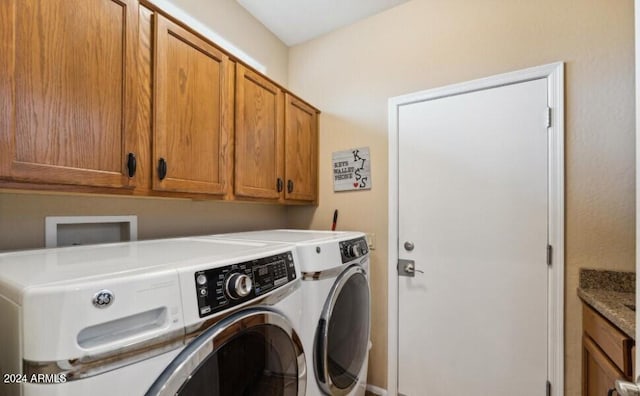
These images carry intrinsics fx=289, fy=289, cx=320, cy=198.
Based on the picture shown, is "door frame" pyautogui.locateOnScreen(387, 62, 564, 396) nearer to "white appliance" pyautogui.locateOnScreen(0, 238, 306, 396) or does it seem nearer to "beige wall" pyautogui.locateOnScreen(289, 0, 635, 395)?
"beige wall" pyautogui.locateOnScreen(289, 0, 635, 395)

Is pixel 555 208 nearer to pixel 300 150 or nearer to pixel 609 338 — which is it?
pixel 609 338

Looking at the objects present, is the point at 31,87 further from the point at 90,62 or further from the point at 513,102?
the point at 513,102

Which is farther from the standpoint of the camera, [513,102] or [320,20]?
[320,20]

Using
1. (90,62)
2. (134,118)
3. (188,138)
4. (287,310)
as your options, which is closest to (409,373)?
(287,310)

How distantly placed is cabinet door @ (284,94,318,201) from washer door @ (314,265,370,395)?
2.59 feet

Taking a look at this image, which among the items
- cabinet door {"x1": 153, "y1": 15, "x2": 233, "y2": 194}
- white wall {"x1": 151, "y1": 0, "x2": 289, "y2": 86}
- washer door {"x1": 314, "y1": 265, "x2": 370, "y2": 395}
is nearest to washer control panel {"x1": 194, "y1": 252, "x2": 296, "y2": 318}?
washer door {"x1": 314, "y1": 265, "x2": 370, "y2": 395}

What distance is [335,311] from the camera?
51.6 inches

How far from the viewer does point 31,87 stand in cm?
85

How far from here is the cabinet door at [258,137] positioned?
1.58 metres

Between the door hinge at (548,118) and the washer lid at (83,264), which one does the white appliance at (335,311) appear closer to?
the washer lid at (83,264)

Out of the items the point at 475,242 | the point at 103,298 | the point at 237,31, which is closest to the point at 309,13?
the point at 237,31

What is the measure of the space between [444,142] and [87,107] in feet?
5.83

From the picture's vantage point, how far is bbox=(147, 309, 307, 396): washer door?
0.65 m

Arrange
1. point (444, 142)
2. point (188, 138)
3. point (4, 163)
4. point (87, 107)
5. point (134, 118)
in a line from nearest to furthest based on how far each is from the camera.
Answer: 1. point (4, 163)
2. point (87, 107)
3. point (134, 118)
4. point (188, 138)
5. point (444, 142)
